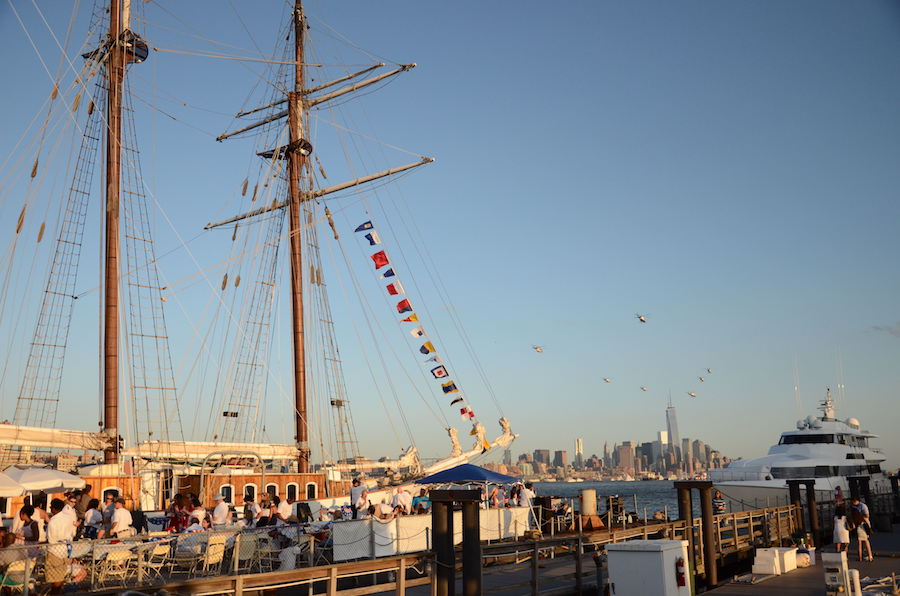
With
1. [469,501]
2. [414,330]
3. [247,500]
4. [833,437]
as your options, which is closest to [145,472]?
[247,500]

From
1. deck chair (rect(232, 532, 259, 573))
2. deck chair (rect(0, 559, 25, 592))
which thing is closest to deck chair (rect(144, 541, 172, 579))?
deck chair (rect(232, 532, 259, 573))

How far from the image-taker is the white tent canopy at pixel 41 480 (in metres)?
17.7

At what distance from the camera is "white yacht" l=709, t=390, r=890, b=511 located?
39.9 m

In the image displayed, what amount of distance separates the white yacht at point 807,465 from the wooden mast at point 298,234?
869 inches

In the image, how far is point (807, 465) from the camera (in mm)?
44688

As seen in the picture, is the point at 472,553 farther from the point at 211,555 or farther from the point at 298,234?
the point at 298,234

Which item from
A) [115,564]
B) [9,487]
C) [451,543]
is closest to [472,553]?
[451,543]

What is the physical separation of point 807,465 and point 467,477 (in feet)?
103

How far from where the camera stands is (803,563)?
1930 cm

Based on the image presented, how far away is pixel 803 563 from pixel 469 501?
1165cm

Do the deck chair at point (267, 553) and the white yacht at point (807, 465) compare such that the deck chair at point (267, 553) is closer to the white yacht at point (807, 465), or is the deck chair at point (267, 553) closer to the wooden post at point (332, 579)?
the wooden post at point (332, 579)

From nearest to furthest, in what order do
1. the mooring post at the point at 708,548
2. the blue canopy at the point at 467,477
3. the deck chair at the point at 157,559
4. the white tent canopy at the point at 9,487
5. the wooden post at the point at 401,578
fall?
the wooden post at the point at 401,578 < the deck chair at the point at 157,559 < the white tent canopy at the point at 9,487 < the mooring post at the point at 708,548 < the blue canopy at the point at 467,477

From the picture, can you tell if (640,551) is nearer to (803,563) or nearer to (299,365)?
(803,563)

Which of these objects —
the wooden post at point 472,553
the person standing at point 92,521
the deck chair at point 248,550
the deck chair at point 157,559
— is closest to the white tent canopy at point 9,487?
the person standing at point 92,521
